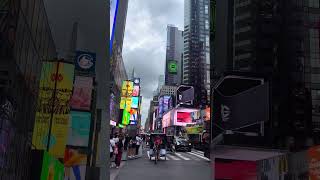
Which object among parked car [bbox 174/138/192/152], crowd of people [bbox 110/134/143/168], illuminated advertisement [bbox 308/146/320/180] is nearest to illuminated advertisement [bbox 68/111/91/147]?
illuminated advertisement [bbox 308/146/320/180]

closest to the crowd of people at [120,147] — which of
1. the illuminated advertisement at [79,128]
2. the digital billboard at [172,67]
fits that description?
the illuminated advertisement at [79,128]

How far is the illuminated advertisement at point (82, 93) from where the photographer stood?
13.0 metres

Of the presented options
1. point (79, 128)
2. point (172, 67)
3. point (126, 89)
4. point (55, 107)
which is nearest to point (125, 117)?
point (126, 89)

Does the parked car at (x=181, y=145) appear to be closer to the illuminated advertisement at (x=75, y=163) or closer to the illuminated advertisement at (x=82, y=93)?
the illuminated advertisement at (x=75, y=163)

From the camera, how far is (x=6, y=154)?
6414 millimetres

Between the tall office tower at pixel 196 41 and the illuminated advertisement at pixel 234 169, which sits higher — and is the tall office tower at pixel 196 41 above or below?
above

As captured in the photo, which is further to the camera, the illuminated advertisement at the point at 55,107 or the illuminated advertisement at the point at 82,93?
the illuminated advertisement at the point at 82,93

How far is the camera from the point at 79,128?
13.1 meters

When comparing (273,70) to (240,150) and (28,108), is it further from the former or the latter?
(28,108)

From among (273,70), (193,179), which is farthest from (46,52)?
(273,70)

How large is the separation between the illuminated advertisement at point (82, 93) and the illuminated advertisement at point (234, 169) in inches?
152

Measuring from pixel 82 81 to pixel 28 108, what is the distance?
518cm

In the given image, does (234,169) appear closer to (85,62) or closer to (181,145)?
(85,62)

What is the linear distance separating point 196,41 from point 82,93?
16647 cm
